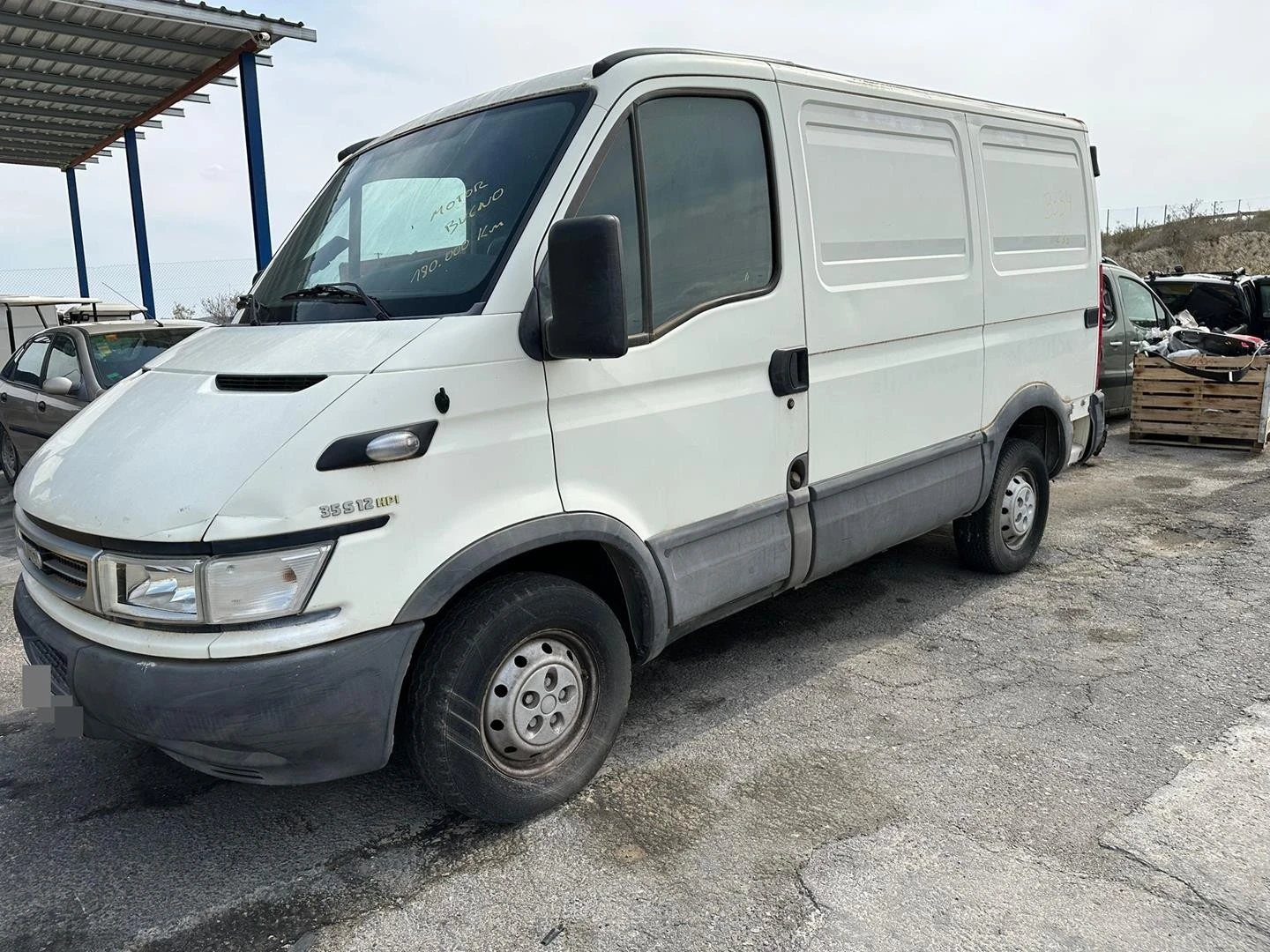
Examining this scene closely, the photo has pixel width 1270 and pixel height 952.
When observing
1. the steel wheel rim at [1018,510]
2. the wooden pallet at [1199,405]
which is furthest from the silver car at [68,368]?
the wooden pallet at [1199,405]

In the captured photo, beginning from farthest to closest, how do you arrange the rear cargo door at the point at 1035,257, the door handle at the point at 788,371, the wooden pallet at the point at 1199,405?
the wooden pallet at the point at 1199,405
the rear cargo door at the point at 1035,257
the door handle at the point at 788,371

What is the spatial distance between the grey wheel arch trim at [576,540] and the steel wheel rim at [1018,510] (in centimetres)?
269

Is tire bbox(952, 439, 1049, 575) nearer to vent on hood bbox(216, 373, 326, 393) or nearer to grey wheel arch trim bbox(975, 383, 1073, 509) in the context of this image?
grey wheel arch trim bbox(975, 383, 1073, 509)

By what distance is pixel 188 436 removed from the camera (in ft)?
8.39

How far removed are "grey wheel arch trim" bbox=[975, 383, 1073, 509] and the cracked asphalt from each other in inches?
33.4

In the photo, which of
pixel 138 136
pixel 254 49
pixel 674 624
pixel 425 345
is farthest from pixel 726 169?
pixel 138 136

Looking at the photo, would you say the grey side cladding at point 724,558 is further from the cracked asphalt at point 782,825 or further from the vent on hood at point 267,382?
the vent on hood at point 267,382

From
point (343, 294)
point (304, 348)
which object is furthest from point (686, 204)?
point (304, 348)

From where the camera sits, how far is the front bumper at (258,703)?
7.71 ft

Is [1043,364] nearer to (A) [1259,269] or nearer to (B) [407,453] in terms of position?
(B) [407,453]

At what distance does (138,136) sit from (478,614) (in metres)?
16.4

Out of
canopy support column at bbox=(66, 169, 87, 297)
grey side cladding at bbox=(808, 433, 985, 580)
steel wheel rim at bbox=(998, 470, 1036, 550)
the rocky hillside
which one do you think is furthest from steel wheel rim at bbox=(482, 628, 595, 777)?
the rocky hillside

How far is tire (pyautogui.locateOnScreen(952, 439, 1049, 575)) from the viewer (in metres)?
4.97

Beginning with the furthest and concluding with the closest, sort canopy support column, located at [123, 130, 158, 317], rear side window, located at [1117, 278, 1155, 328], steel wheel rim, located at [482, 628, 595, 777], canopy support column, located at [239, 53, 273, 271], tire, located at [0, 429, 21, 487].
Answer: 1. canopy support column, located at [123, 130, 158, 317]
2. canopy support column, located at [239, 53, 273, 271]
3. rear side window, located at [1117, 278, 1155, 328]
4. tire, located at [0, 429, 21, 487]
5. steel wheel rim, located at [482, 628, 595, 777]
